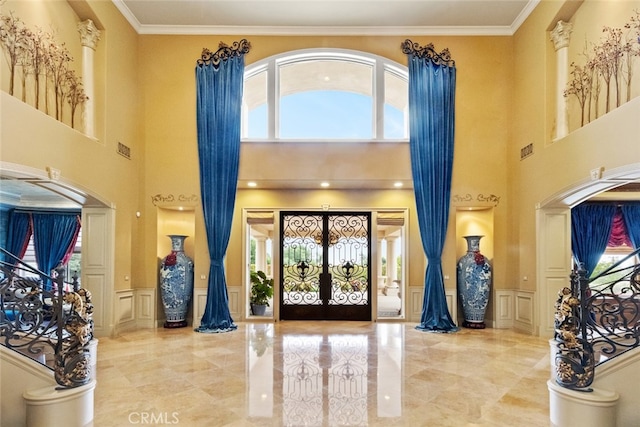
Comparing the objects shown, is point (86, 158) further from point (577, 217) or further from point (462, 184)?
point (577, 217)

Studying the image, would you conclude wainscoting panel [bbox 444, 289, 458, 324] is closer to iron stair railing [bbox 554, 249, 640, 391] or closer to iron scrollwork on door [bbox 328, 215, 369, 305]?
iron scrollwork on door [bbox 328, 215, 369, 305]

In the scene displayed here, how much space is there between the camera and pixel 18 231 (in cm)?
1034

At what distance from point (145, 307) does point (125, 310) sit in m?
0.47

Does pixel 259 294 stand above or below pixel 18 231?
below

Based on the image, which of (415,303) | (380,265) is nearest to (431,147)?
(380,265)

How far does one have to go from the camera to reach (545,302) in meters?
6.96

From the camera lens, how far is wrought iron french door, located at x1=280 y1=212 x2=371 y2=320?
8.63 meters

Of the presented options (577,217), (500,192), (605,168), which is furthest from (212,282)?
(577,217)

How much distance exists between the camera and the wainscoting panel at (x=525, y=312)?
7159 mm

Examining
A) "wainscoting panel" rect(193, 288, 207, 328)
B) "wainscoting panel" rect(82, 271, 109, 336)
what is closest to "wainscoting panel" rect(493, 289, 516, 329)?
"wainscoting panel" rect(193, 288, 207, 328)

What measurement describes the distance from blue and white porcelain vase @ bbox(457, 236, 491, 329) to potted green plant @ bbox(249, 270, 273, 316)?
13.4 ft

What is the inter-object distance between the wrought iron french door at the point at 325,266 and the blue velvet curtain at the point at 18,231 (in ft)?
23.2

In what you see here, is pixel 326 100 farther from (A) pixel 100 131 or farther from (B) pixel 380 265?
(A) pixel 100 131

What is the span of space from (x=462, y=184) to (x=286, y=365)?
5.01 meters
